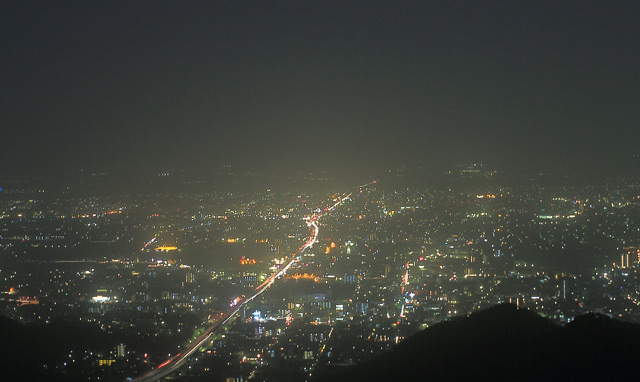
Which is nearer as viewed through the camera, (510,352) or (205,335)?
(510,352)

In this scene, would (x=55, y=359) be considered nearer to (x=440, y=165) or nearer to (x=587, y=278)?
(x=587, y=278)

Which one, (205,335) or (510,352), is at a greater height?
(510,352)

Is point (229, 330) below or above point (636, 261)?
below

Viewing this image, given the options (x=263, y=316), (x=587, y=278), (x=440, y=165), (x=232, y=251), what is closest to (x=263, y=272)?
(x=232, y=251)

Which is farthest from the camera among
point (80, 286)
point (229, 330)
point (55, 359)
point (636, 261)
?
point (80, 286)

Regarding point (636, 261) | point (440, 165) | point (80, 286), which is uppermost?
point (440, 165)

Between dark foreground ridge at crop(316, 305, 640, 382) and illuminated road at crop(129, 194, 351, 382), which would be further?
illuminated road at crop(129, 194, 351, 382)

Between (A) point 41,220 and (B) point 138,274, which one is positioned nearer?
(B) point 138,274

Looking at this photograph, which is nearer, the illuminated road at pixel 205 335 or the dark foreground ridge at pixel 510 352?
the dark foreground ridge at pixel 510 352
